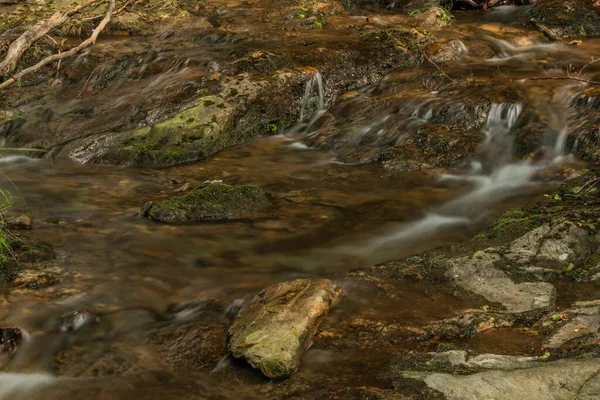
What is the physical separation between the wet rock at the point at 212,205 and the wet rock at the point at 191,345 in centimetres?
237

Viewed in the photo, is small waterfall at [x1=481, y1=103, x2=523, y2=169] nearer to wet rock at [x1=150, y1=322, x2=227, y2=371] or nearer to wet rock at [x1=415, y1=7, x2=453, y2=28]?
wet rock at [x1=415, y1=7, x2=453, y2=28]

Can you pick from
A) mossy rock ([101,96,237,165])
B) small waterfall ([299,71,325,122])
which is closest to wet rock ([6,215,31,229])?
mossy rock ([101,96,237,165])

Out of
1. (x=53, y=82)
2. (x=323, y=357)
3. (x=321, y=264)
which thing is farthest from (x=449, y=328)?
(x=53, y=82)

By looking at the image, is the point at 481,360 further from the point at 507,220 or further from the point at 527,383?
the point at 507,220

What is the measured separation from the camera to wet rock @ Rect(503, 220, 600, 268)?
5.21 m

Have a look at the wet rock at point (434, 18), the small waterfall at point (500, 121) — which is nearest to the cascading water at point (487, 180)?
the small waterfall at point (500, 121)

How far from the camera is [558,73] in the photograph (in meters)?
11.2

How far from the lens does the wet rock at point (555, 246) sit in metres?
5.21

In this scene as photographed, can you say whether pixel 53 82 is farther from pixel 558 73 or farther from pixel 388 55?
pixel 558 73

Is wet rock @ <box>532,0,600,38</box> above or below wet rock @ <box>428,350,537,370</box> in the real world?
above

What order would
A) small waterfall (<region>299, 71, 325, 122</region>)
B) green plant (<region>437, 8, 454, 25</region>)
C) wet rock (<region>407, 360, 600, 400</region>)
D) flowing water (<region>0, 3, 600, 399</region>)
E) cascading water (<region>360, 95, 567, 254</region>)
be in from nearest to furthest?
wet rock (<region>407, 360, 600, 400</region>), flowing water (<region>0, 3, 600, 399</region>), cascading water (<region>360, 95, 567, 254</region>), small waterfall (<region>299, 71, 325, 122</region>), green plant (<region>437, 8, 454, 25</region>)

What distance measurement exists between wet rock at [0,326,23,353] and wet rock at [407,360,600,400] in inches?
111

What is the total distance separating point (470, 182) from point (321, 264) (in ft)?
10.9

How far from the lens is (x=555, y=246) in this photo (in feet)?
17.5
